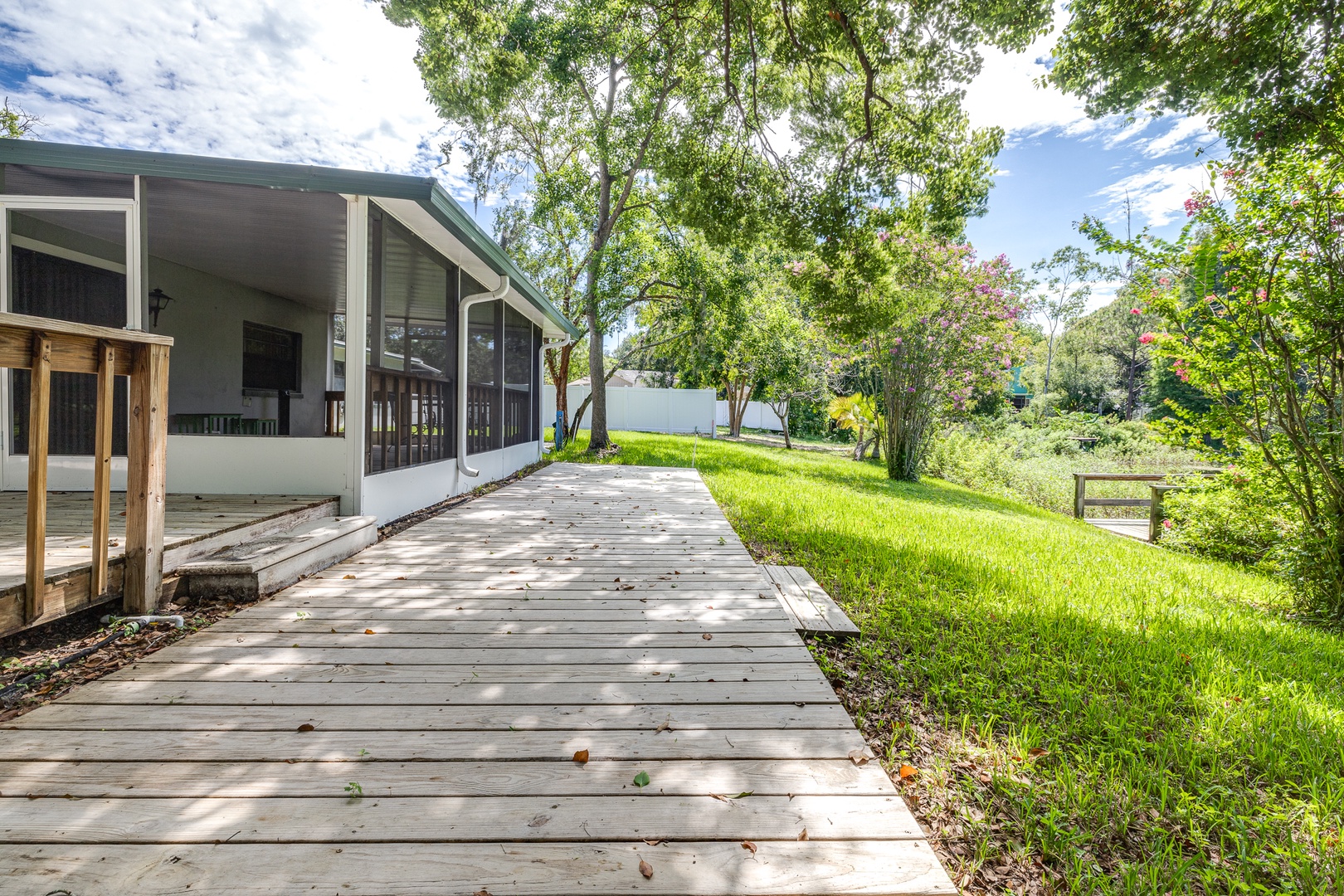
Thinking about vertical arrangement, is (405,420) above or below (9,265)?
below

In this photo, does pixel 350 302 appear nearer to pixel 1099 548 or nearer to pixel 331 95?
pixel 1099 548

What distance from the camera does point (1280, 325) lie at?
12.4ft

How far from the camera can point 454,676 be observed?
2027 mm

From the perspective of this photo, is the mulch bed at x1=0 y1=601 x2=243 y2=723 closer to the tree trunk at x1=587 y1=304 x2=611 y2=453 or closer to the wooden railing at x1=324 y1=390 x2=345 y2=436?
the wooden railing at x1=324 y1=390 x2=345 y2=436

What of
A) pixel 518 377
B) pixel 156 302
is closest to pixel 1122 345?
pixel 518 377

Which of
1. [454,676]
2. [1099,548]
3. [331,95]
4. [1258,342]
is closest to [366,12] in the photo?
[331,95]

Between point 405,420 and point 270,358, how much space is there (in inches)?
191

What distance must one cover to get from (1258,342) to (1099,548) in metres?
2.17

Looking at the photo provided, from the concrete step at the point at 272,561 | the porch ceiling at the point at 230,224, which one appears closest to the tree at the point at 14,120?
the porch ceiling at the point at 230,224

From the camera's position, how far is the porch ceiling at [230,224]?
3.83 meters

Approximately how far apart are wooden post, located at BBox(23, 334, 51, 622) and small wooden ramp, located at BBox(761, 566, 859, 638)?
3.01m

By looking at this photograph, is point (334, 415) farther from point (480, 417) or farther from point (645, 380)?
point (645, 380)

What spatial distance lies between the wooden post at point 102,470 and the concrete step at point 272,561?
0.40m

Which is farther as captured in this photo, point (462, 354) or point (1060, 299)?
point (1060, 299)
